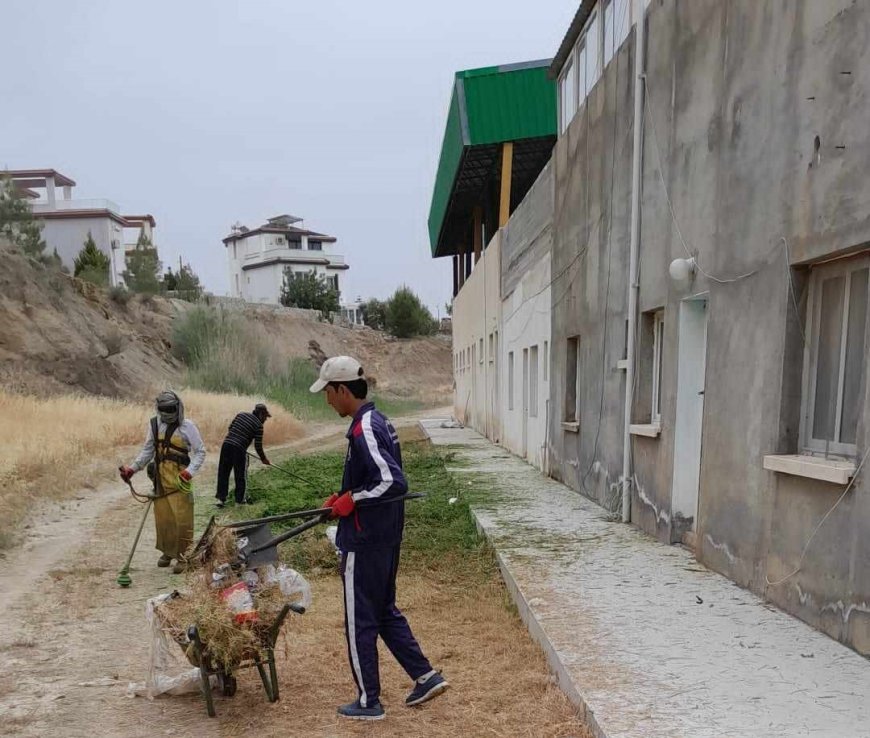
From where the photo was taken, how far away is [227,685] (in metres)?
3.98

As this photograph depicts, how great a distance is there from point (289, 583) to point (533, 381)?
8.72 m

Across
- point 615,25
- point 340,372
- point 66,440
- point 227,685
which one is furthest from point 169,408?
point 66,440

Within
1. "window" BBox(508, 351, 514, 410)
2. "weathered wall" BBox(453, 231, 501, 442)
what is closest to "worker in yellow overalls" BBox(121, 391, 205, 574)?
"window" BBox(508, 351, 514, 410)

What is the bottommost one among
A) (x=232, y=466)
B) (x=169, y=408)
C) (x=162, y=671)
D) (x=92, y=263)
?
(x=162, y=671)

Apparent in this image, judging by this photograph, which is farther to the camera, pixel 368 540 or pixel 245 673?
pixel 245 673

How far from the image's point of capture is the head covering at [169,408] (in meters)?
6.38

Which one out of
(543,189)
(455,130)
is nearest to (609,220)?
(543,189)

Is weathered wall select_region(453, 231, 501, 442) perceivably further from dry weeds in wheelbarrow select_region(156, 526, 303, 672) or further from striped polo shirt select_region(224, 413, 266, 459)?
dry weeds in wheelbarrow select_region(156, 526, 303, 672)

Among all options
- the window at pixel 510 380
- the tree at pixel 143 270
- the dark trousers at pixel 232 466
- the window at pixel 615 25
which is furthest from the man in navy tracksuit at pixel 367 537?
the tree at pixel 143 270

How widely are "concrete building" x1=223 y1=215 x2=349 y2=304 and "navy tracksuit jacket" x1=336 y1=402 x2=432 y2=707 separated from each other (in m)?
66.5

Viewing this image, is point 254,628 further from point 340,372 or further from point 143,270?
point 143,270

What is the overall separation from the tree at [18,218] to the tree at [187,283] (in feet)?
30.9

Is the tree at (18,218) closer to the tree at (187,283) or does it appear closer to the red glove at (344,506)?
the tree at (187,283)

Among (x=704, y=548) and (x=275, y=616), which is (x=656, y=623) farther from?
(x=275, y=616)
